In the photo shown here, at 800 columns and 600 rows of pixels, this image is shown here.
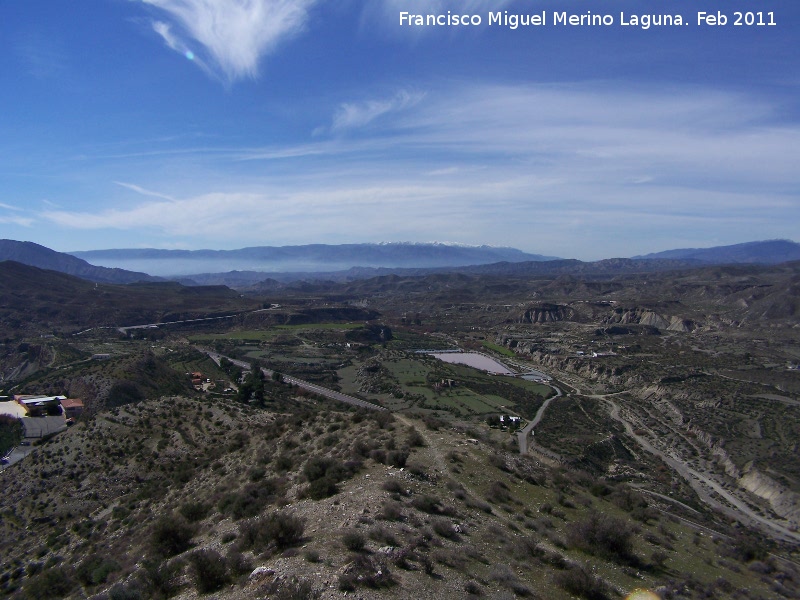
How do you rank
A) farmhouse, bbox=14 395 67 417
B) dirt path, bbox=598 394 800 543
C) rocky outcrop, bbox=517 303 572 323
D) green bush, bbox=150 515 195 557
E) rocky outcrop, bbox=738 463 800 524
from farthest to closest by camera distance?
rocky outcrop, bbox=517 303 572 323
farmhouse, bbox=14 395 67 417
rocky outcrop, bbox=738 463 800 524
dirt path, bbox=598 394 800 543
green bush, bbox=150 515 195 557

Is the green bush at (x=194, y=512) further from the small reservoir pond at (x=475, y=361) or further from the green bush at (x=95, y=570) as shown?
the small reservoir pond at (x=475, y=361)

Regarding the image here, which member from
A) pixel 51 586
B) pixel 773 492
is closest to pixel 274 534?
pixel 51 586

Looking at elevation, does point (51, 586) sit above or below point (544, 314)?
above

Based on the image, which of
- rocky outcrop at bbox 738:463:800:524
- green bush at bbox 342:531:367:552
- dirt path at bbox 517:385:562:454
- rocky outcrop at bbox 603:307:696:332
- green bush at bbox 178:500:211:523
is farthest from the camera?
rocky outcrop at bbox 603:307:696:332

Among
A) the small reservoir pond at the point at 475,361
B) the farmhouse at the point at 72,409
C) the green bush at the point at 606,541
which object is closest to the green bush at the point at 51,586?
the green bush at the point at 606,541

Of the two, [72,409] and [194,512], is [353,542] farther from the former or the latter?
[72,409]

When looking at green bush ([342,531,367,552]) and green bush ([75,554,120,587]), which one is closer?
green bush ([342,531,367,552])

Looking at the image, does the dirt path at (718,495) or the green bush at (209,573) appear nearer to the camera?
the green bush at (209,573)

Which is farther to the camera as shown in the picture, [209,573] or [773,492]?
[773,492]

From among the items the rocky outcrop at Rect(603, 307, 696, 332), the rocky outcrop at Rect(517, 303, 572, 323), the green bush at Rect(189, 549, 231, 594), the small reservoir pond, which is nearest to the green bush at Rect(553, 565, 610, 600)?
the green bush at Rect(189, 549, 231, 594)

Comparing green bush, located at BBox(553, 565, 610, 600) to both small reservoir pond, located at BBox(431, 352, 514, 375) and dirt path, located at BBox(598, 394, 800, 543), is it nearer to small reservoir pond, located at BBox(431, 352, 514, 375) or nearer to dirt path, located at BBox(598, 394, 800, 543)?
dirt path, located at BBox(598, 394, 800, 543)

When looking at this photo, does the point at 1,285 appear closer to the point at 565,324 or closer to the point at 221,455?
the point at 221,455

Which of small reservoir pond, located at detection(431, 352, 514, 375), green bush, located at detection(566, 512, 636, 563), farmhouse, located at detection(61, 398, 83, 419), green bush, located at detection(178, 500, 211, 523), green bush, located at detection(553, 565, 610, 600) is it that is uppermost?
green bush, located at detection(553, 565, 610, 600)
